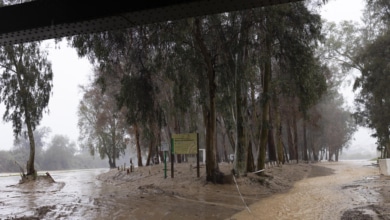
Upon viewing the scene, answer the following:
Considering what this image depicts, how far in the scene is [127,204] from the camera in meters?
11.8

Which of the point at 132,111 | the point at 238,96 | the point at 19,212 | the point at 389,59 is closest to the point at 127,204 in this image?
the point at 19,212

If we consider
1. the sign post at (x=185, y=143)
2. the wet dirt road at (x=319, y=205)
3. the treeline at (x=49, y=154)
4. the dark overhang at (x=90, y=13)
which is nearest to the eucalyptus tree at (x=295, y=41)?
the wet dirt road at (x=319, y=205)

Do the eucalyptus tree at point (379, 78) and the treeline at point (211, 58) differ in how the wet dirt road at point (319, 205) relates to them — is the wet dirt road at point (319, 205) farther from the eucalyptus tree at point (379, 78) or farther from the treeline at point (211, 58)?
the eucalyptus tree at point (379, 78)

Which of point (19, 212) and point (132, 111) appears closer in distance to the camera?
point (19, 212)

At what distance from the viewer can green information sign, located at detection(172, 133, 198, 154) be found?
17567 millimetres

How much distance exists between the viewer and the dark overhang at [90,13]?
18.2ft

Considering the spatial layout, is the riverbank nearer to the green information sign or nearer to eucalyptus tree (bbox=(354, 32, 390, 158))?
the green information sign

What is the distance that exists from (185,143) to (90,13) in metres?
12.4

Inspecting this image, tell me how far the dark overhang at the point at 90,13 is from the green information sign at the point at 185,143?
1164 cm

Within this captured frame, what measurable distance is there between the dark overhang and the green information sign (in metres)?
11.6

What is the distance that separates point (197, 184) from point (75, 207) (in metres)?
6.00

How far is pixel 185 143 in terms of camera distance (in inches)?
699

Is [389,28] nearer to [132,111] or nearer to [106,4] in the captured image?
[132,111]

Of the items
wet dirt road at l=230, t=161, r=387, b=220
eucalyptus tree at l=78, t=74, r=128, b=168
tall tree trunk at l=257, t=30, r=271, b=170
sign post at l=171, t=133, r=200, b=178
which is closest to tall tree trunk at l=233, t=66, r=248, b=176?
tall tree trunk at l=257, t=30, r=271, b=170
